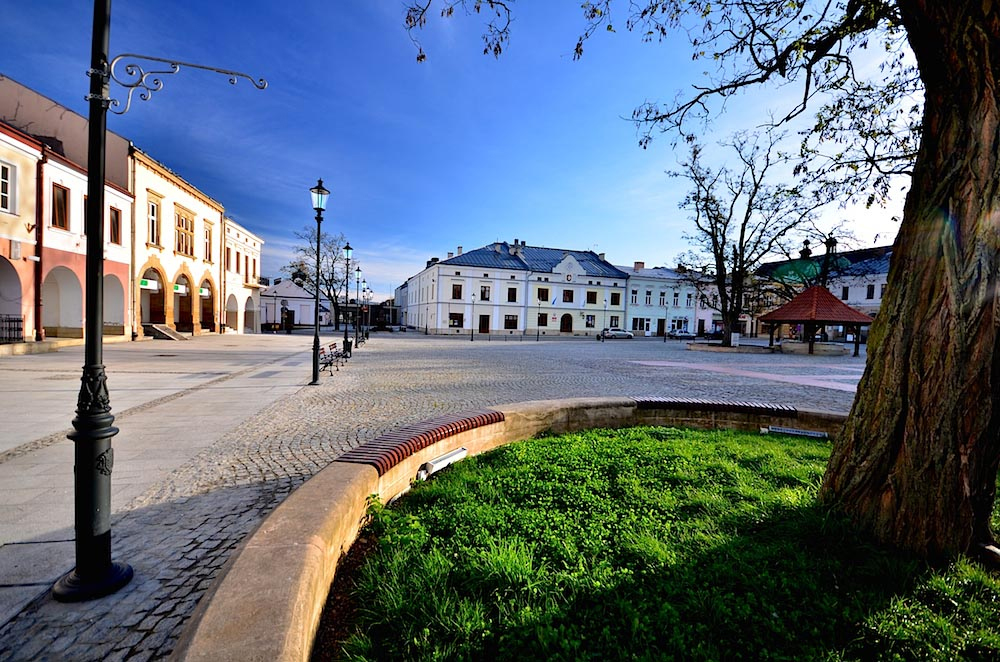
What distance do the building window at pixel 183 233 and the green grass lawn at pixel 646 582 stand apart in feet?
104

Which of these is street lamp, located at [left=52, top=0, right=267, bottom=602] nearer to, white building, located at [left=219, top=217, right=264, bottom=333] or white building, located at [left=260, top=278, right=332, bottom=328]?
white building, located at [left=219, top=217, right=264, bottom=333]

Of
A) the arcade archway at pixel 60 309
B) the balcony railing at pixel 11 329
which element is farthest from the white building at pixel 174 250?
the balcony railing at pixel 11 329

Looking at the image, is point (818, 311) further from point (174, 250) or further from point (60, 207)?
point (174, 250)

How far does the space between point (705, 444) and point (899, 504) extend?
229cm

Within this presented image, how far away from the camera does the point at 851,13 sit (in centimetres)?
502

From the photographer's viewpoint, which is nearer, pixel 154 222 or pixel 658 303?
pixel 154 222

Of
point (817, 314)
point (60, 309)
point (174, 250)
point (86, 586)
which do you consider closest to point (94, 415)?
point (86, 586)

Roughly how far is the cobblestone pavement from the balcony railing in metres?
13.3

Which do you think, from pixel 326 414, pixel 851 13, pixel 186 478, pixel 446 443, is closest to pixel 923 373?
pixel 446 443

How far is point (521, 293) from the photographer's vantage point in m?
55.8

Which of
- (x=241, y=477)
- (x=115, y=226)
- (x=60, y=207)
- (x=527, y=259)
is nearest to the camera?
(x=241, y=477)

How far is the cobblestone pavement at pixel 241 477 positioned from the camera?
2.38m

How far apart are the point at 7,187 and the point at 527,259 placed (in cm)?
4635

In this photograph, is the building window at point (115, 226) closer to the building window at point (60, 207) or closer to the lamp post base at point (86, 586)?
the building window at point (60, 207)
